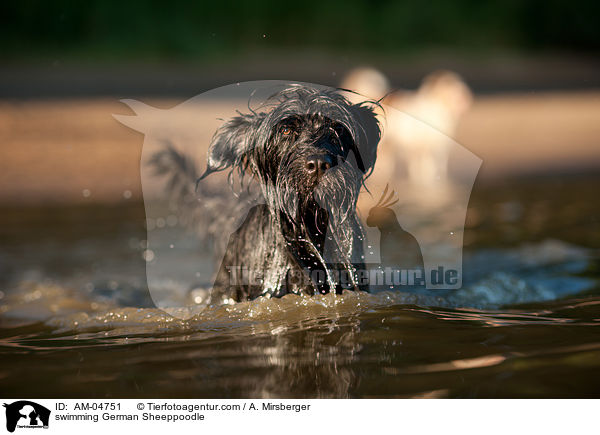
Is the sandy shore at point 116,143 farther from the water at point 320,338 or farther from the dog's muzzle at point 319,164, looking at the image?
the dog's muzzle at point 319,164

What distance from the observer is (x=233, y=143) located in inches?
170

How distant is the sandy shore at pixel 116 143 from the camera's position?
11.0m

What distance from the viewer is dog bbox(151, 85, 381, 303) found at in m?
3.98

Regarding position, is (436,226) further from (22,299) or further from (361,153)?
(22,299)

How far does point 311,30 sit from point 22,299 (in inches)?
962

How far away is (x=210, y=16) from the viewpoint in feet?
87.3

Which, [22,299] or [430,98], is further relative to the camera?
[430,98]

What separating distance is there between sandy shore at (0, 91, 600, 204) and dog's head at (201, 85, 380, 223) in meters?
4.77

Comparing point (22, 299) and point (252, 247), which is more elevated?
point (252, 247)

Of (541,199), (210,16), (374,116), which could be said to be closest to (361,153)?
(374,116)
